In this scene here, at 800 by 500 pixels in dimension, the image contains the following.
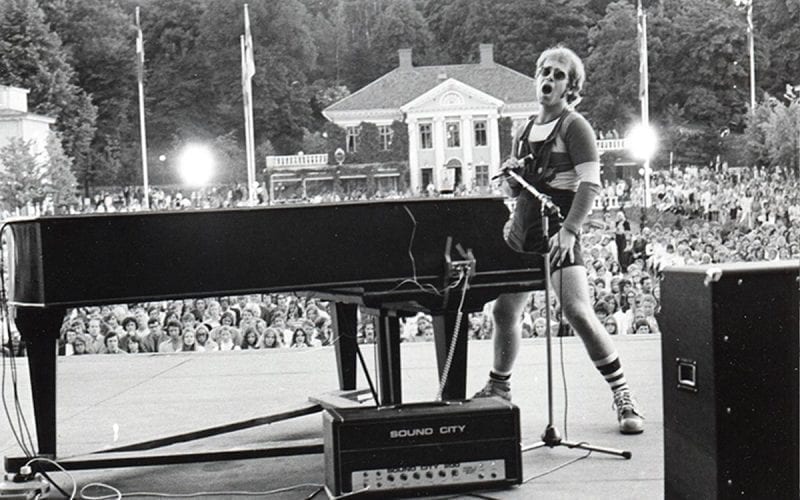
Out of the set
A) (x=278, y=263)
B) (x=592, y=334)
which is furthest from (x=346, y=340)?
(x=278, y=263)

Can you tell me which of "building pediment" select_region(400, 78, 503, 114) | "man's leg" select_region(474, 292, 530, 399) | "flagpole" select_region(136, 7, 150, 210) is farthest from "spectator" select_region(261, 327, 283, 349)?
"flagpole" select_region(136, 7, 150, 210)

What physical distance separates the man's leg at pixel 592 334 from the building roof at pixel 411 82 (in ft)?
42.9

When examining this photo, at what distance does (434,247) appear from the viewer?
3547 mm

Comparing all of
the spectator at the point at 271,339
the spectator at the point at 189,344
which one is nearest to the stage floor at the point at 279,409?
the spectator at the point at 189,344

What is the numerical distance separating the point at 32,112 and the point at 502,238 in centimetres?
1736

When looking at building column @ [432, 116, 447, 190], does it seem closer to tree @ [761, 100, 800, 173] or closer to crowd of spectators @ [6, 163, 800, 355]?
crowd of spectators @ [6, 163, 800, 355]

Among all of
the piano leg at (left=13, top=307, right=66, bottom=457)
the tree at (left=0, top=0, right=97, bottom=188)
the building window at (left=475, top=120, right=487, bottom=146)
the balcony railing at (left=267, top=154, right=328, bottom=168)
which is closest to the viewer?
the piano leg at (left=13, top=307, right=66, bottom=457)

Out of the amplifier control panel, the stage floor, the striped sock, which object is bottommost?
the stage floor

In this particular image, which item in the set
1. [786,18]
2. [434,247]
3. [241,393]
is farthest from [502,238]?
[786,18]

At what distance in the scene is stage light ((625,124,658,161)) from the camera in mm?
17031

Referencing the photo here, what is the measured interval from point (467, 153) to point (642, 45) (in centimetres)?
355

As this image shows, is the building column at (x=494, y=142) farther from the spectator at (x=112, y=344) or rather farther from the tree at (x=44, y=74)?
the spectator at (x=112, y=344)

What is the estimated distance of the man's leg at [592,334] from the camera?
154 inches

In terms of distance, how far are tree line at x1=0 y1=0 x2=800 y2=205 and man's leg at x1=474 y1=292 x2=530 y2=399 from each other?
441 inches
